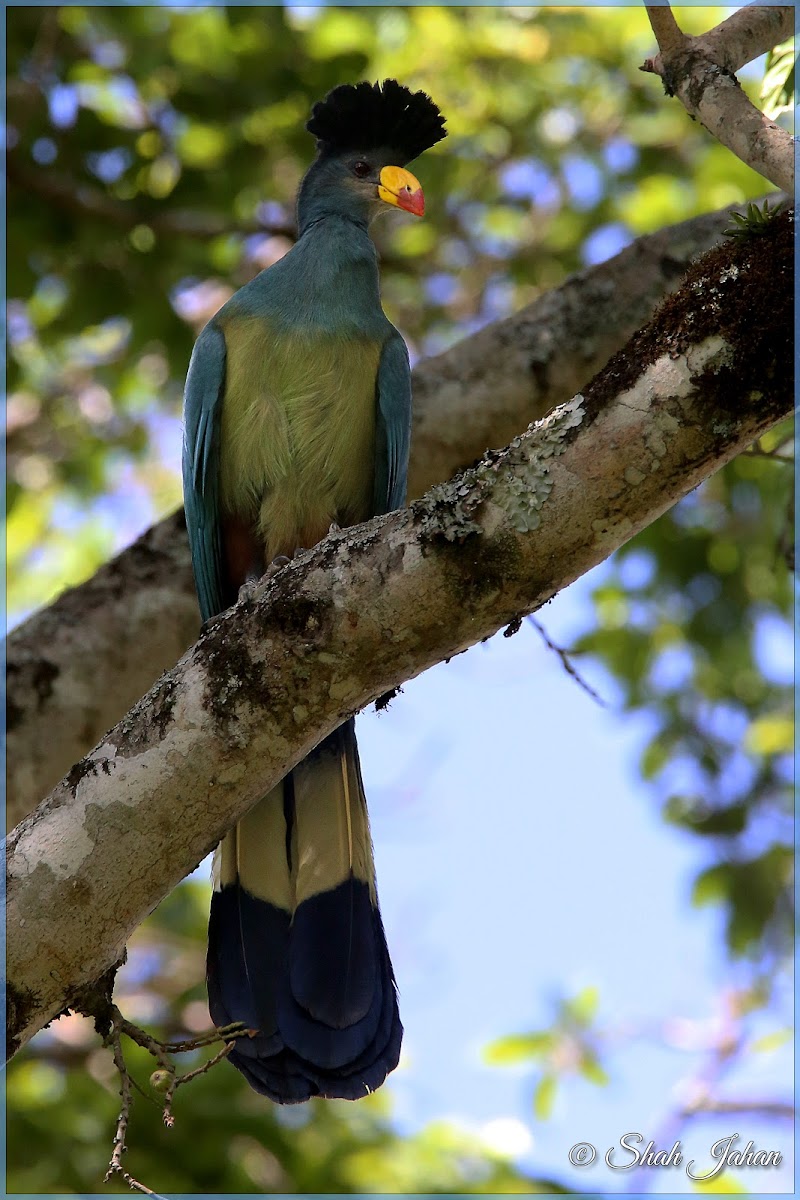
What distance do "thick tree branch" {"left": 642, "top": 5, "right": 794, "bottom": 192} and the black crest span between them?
62.1 inches

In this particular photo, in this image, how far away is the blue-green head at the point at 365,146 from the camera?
13.7ft

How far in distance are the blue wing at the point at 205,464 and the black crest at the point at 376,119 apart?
1.04 m

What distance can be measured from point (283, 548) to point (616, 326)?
1.54 meters

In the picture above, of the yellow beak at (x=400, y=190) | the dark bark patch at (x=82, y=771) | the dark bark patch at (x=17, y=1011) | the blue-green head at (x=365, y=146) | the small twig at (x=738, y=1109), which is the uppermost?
the blue-green head at (x=365, y=146)

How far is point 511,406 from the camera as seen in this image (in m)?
4.29

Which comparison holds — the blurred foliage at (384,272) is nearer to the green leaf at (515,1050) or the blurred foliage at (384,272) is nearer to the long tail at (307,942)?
the green leaf at (515,1050)

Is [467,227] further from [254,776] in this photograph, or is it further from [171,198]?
[254,776]

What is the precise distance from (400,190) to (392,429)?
1.00 metres

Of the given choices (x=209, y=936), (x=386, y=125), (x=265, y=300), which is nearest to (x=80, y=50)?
(x=386, y=125)

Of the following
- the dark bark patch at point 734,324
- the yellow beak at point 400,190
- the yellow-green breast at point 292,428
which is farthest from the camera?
the yellow beak at point 400,190

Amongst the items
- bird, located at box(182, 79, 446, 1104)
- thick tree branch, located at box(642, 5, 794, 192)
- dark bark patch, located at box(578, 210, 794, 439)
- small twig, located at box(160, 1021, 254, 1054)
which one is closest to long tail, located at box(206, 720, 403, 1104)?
bird, located at box(182, 79, 446, 1104)

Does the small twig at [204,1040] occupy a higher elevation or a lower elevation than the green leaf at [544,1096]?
lower

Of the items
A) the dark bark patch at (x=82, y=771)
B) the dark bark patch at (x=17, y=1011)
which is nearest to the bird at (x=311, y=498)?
the dark bark patch at (x=17, y=1011)

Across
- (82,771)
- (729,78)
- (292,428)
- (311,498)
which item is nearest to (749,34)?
(729,78)
